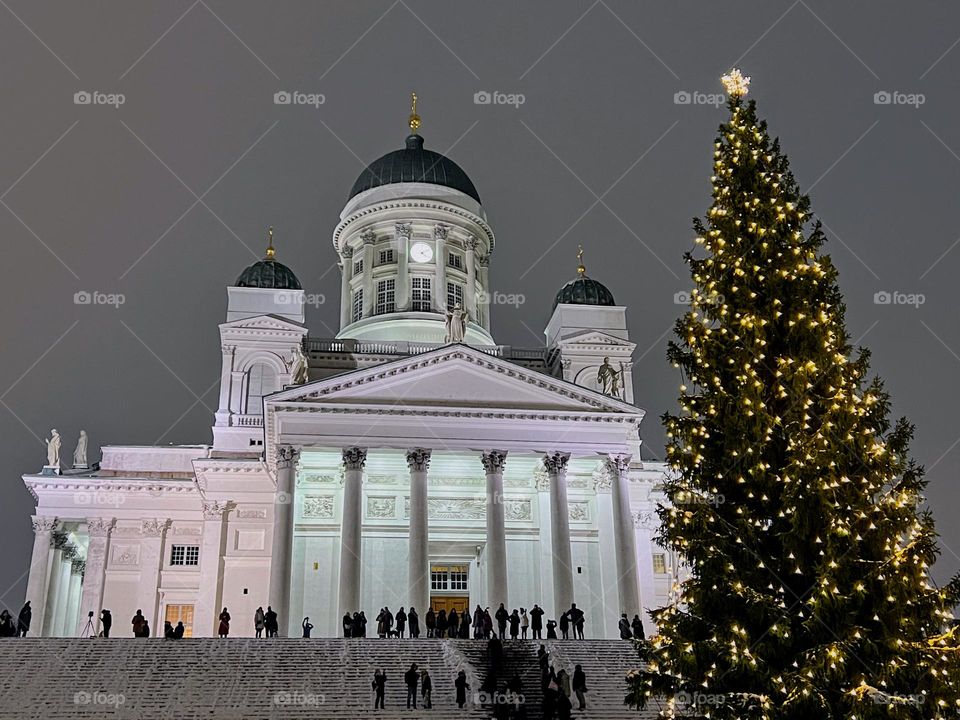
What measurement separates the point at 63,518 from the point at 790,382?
32.6 m

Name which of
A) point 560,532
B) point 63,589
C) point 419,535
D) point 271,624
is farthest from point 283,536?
point 63,589

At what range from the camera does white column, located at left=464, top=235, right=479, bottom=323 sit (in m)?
48.0

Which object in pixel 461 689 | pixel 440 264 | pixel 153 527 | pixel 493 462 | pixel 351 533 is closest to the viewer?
pixel 461 689

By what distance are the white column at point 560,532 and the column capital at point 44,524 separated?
19.7 metres

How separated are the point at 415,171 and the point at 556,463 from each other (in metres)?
21.2

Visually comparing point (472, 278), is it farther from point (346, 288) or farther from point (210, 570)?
point (210, 570)

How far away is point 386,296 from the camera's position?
156 feet

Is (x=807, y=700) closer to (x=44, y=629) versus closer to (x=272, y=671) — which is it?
(x=272, y=671)

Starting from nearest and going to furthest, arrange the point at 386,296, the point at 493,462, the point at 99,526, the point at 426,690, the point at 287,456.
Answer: the point at 426,690 < the point at 287,456 < the point at 493,462 < the point at 99,526 < the point at 386,296

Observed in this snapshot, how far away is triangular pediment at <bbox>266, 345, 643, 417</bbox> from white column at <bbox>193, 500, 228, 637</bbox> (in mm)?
8910

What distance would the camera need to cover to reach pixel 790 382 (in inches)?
612

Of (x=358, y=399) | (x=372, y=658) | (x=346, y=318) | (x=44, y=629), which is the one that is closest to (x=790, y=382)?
(x=372, y=658)

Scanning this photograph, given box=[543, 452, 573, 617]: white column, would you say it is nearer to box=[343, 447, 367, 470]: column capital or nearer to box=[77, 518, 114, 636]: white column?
box=[343, 447, 367, 470]: column capital

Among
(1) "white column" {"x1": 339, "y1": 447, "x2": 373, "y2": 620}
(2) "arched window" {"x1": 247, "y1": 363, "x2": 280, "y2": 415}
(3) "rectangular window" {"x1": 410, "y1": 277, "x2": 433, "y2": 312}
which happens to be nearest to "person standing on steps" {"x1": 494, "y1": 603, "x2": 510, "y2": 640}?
(1) "white column" {"x1": 339, "y1": 447, "x2": 373, "y2": 620}
